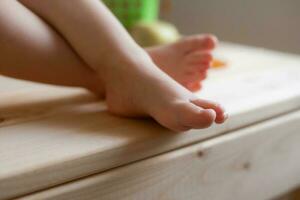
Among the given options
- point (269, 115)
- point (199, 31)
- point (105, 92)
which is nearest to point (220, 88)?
point (269, 115)

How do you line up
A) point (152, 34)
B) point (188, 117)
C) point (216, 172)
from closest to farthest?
1. point (188, 117)
2. point (216, 172)
3. point (152, 34)

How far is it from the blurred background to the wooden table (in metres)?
0.48

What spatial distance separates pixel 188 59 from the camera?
666mm

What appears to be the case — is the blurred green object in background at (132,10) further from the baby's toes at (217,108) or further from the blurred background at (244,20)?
the baby's toes at (217,108)

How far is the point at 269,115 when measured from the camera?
71cm

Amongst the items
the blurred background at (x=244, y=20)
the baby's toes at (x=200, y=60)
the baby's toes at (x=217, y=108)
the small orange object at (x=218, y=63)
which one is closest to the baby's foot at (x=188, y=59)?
the baby's toes at (x=200, y=60)

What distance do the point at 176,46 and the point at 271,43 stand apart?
0.75m

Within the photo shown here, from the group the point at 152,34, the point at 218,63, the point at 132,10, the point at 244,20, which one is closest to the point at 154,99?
the point at 218,63

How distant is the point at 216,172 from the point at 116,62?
0.19 metres

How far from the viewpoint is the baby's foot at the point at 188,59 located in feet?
2.16

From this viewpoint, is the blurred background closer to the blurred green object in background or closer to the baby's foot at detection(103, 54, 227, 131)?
the blurred green object in background

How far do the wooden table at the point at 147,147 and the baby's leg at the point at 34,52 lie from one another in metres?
0.04

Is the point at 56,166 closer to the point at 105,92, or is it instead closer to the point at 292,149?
the point at 105,92

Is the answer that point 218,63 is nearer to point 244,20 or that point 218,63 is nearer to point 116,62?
point 116,62
